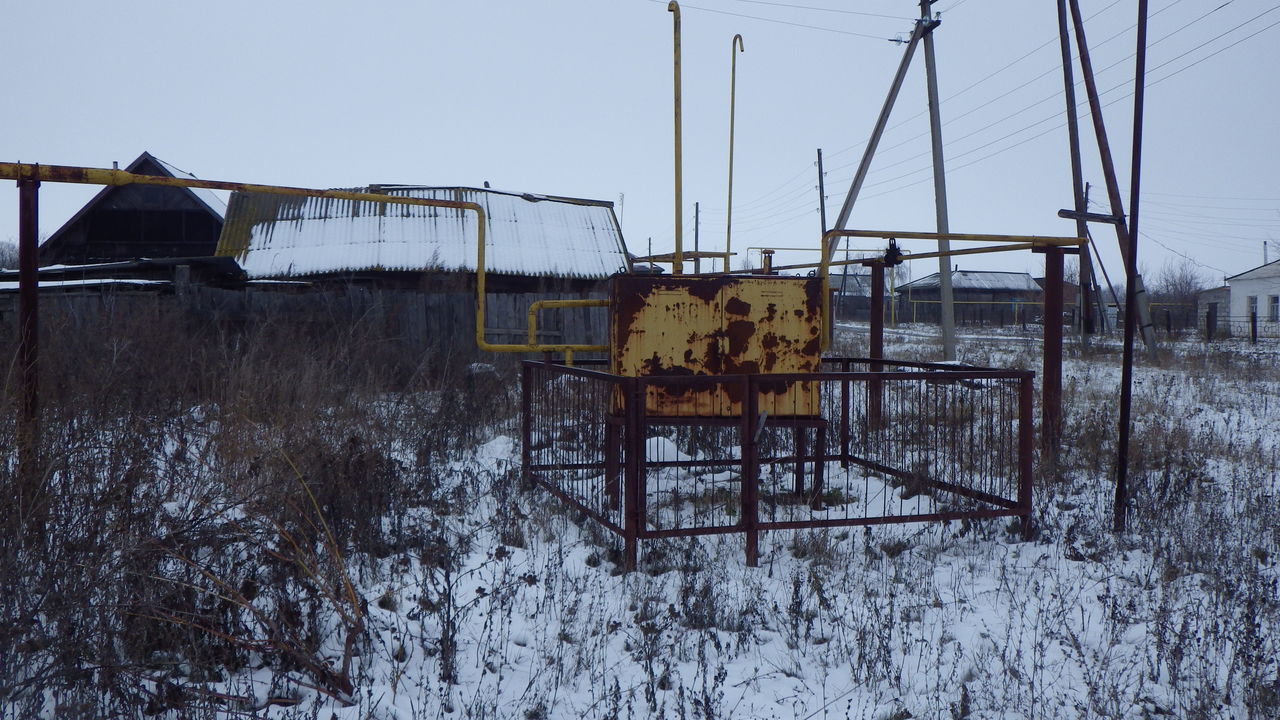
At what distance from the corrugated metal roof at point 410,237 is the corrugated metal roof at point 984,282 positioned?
40.0 m

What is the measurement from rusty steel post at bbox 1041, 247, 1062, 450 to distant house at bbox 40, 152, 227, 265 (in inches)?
839

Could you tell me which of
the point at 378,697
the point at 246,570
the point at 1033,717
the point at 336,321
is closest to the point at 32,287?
the point at 246,570

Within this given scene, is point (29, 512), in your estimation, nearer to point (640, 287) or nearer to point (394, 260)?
point (640, 287)

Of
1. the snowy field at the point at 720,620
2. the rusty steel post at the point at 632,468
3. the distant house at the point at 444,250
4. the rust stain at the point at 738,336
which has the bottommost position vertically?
the snowy field at the point at 720,620

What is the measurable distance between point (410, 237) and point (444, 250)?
921mm

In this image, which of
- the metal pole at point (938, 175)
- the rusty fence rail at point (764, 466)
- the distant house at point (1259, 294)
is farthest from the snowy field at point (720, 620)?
the distant house at point (1259, 294)

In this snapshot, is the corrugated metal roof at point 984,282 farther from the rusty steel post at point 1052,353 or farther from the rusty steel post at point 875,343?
the rusty steel post at point 1052,353

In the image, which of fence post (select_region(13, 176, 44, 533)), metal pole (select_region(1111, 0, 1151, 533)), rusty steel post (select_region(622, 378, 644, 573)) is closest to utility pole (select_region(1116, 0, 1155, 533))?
metal pole (select_region(1111, 0, 1151, 533))

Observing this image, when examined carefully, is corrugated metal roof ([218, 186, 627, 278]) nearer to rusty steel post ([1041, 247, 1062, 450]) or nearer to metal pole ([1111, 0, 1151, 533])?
rusty steel post ([1041, 247, 1062, 450])

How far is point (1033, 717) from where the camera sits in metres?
3.23

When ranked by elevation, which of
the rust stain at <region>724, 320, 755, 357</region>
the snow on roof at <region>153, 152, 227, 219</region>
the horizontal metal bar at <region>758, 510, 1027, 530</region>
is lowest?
the horizontal metal bar at <region>758, 510, 1027, 530</region>

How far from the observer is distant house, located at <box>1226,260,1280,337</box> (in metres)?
39.8

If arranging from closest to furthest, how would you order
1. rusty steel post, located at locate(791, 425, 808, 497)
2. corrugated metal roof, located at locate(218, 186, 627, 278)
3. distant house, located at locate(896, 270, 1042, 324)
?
rusty steel post, located at locate(791, 425, 808, 497) → corrugated metal roof, located at locate(218, 186, 627, 278) → distant house, located at locate(896, 270, 1042, 324)

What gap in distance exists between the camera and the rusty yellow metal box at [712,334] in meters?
5.38
